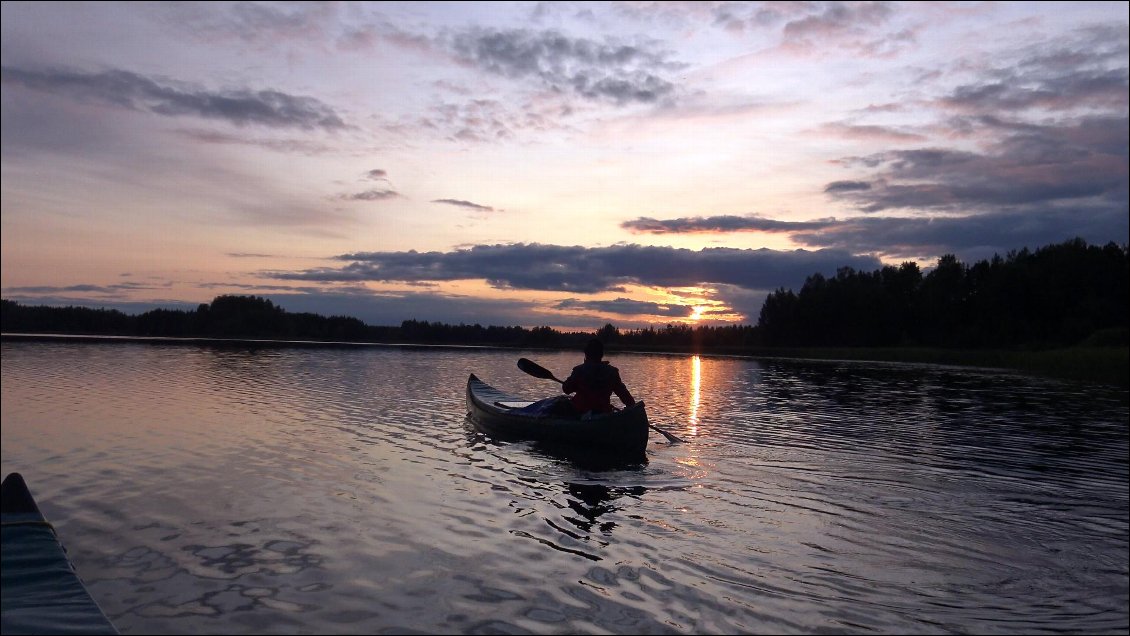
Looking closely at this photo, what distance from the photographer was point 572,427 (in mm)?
16859

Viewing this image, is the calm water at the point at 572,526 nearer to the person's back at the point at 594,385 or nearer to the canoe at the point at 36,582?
the canoe at the point at 36,582

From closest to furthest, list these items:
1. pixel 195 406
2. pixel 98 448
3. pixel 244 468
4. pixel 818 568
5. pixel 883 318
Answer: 1. pixel 818 568
2. pixel 244 468
3. pixel 98 448
4. pixel 195 406
5. pixel 883 318

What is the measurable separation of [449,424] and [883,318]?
10556 cm

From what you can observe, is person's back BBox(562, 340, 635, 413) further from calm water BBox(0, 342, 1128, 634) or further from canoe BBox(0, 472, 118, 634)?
canoe BBox(0, 472, 118, 634)

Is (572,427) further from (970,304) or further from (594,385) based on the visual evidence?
(970,304)

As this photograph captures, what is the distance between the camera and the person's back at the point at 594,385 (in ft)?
57.1

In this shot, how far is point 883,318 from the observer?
112 m

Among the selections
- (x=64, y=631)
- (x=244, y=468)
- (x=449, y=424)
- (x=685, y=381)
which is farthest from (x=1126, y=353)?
(x=64, y=631)

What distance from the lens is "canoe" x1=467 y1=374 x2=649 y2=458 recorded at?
630 inches

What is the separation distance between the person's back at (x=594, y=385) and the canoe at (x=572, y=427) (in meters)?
0.49

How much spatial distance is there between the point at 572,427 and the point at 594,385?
4.06 feet

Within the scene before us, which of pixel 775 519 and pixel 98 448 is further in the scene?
pixel 98 448

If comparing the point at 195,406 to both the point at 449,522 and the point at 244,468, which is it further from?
the point at 449,522

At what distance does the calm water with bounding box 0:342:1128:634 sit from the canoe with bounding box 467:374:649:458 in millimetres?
662
